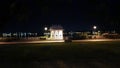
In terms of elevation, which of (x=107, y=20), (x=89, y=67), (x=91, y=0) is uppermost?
(x=91, y=0)

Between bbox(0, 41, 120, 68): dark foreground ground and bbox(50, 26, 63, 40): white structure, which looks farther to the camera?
bbox(50, 26, 63, 40): white structure

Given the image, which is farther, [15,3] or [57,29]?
[57,29]

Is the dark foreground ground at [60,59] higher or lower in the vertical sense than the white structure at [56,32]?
lower

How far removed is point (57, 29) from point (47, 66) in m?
36.5

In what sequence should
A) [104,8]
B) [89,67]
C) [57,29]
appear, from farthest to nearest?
[57,29] < [89,67] < [104,8]

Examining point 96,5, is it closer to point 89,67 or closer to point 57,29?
point 89,67

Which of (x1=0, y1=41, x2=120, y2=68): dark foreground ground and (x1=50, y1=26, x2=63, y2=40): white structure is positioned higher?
(x1=50, y1=26, x2=63, y2=40): white structure

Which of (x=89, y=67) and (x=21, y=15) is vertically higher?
(x=21, y=15)

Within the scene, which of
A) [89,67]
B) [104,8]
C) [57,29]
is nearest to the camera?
[104,8]

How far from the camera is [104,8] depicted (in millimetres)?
6332

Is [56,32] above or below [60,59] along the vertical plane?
above

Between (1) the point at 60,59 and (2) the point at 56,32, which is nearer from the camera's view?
(1) the point at 60,59

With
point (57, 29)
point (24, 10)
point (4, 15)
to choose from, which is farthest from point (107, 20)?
point (57, 29)

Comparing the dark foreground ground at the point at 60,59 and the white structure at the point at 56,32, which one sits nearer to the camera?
the dark foreground ground at the point at 60,59
